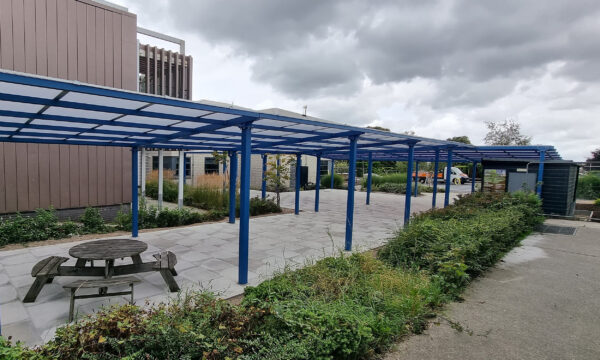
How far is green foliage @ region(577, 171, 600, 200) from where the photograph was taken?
1570cm

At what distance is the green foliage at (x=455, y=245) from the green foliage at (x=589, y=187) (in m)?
12.8

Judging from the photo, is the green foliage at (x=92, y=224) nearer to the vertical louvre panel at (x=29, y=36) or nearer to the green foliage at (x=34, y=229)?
the green foliage at (x=34, y=229)

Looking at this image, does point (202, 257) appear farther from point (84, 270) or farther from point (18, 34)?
point (18, 34)

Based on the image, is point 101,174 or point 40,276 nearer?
point 40,276

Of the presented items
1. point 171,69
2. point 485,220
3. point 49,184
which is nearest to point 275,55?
point 171,69

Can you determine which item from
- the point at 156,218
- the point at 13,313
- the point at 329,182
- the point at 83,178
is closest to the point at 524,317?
the point at 13,313

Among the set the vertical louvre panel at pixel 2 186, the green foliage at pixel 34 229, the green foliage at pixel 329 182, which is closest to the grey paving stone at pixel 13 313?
the green foliage at pixel 34 229

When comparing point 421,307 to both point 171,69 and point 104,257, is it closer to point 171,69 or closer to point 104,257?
point 104,257

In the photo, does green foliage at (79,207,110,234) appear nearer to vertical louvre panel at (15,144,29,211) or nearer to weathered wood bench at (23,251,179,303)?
vertical louvre panel at (15,144,29,211)

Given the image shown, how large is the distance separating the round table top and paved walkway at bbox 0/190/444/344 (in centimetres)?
52

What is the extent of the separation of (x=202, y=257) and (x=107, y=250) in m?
1.73

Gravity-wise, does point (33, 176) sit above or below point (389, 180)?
Answer: above

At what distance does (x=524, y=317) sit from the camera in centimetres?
347

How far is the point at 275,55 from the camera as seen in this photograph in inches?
495
